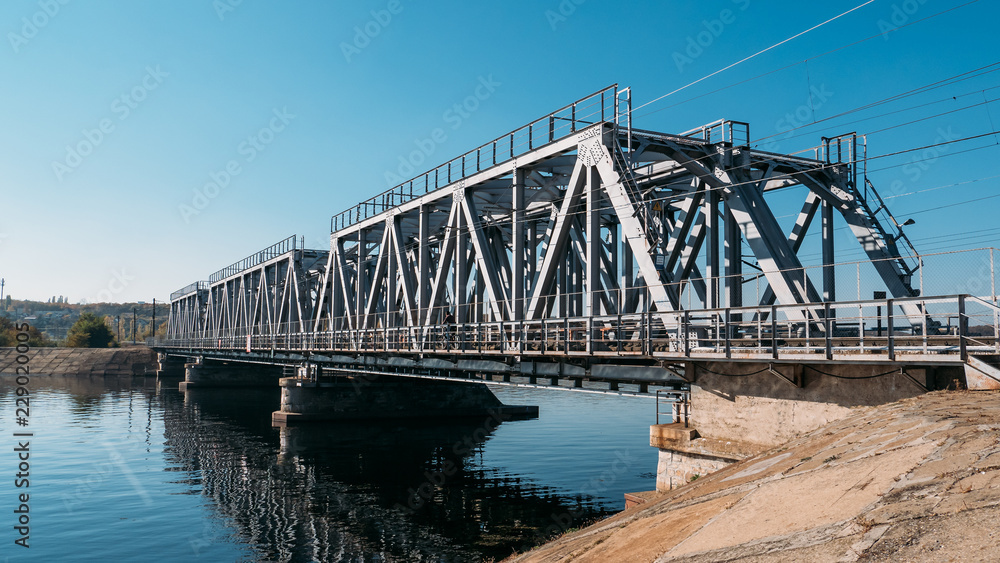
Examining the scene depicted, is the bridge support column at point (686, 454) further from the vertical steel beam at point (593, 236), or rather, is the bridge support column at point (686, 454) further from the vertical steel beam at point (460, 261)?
the vertical steel beam at point (460, 261)

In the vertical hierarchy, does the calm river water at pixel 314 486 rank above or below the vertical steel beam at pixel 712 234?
below

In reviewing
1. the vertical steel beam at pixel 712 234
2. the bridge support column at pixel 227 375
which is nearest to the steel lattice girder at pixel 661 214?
the vertical steel beam at pixel 712 234

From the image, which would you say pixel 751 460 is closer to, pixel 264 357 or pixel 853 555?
pixel 853 555

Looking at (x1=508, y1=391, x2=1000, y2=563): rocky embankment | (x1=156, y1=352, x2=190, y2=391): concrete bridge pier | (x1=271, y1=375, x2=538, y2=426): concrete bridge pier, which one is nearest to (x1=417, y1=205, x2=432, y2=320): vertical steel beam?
(x1=271, y1=375, x2=538, y2=426): concrete bridge pier

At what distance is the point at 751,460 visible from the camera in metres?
13.7

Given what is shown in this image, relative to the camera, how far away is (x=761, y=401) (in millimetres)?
15859

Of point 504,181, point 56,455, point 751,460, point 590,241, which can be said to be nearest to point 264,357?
point 56,455

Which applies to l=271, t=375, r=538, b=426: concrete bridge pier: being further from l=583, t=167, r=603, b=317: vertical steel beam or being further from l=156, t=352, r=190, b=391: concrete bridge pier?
l=156, t=352, r=190, b=391: concrete bridge pier

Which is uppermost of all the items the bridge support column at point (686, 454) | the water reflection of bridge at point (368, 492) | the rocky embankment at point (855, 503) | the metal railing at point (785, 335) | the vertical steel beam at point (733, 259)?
the vertical steel beam at point (733, 259)

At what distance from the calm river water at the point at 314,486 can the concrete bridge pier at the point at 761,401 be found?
6.58 m

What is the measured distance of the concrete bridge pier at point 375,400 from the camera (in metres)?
50.5

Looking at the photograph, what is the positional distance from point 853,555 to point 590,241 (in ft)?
59.2

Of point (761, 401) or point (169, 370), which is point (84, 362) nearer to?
point (169, 370)

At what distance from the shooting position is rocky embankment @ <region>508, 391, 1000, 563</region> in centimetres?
704
